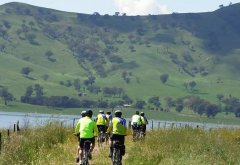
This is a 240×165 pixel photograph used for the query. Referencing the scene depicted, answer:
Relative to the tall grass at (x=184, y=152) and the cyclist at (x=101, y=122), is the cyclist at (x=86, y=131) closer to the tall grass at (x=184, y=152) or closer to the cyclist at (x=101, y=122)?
the tall grass at (x=184, y=152)

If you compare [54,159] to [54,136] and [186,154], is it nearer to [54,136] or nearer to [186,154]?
[186,154]

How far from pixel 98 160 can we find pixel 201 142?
15.6ft

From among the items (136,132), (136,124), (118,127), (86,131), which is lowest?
(136,132)

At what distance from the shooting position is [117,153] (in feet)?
71.7

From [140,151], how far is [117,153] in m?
4.08

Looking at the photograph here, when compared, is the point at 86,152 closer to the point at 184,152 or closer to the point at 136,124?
the point at 184,152

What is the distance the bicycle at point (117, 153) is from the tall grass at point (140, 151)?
3.48 feet

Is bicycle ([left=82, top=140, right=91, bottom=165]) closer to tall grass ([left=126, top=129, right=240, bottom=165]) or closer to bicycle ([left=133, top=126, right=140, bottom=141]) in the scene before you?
tall grass ([left=126, top=129, right=240, bottom=165])

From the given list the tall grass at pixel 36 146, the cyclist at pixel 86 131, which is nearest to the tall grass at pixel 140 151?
the tall grass at pixel 36 146

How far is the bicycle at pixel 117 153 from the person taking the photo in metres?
21.7

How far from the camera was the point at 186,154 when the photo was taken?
22.6 metres

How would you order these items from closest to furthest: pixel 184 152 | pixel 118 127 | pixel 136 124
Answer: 1. pixel 118 127
2. pixel 184 152
3. pixel 136 124

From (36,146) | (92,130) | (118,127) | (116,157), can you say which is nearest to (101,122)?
(36,146)

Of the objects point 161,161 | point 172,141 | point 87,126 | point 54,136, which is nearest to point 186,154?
point 161,161
